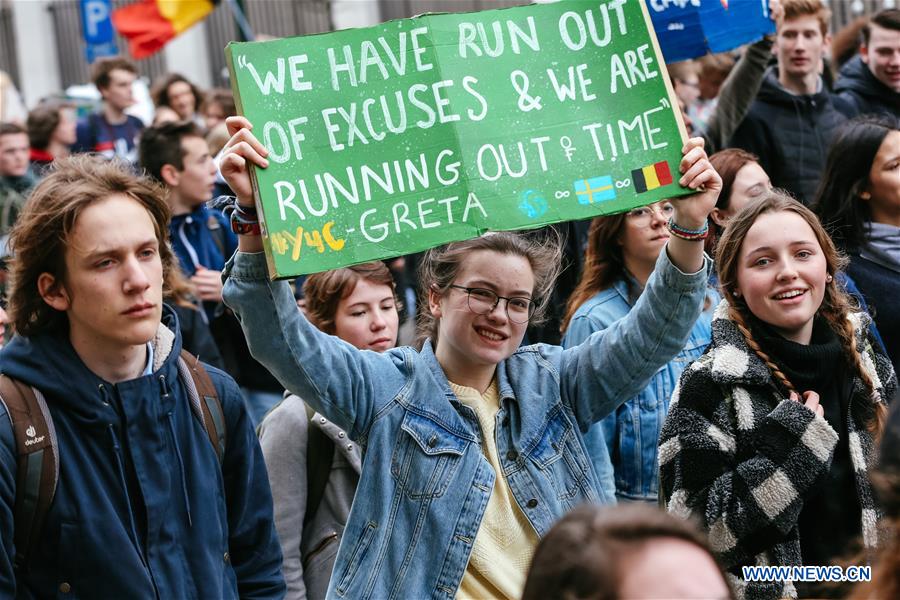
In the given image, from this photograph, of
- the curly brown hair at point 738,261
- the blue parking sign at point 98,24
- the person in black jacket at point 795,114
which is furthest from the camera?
the blue parking sign at point 98,24

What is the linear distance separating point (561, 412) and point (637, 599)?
168cm

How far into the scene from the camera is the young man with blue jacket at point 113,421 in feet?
9.80

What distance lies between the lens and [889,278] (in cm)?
483

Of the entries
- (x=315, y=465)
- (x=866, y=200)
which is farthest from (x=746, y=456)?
(x=866, y=200)

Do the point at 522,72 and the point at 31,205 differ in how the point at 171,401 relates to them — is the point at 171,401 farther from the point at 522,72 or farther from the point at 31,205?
the point at 522,72

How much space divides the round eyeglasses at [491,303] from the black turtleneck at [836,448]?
0.76 metres

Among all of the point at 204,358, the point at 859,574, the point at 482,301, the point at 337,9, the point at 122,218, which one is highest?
the point at 337,9

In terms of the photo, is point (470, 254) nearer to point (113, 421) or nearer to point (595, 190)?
point (595, 190)

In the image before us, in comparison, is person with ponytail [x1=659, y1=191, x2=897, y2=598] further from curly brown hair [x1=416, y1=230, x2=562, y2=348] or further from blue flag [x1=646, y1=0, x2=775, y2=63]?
blue flag [x1=646, y1=0, x2=775, y2=63]

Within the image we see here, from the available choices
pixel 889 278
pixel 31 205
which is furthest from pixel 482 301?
pixel 889 278

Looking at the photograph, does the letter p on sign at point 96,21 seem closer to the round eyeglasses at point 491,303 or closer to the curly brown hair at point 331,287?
the curly brown hair at point 331,287

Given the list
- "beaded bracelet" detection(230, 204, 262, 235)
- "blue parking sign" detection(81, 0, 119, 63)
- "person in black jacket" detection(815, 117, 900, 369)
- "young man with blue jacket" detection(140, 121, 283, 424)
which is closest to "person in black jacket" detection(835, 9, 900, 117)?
"person in black jacket" detection(815, 117, 900, 369)

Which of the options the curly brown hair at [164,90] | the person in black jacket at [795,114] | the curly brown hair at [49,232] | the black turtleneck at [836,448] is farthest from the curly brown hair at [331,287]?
the curly brown hair at [164,90]

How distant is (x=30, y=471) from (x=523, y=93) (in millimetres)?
1608
